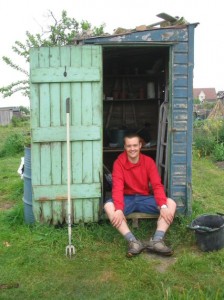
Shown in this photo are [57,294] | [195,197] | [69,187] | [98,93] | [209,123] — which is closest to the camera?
[57,294]

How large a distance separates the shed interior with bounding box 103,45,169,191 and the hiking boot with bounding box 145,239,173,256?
222 cm

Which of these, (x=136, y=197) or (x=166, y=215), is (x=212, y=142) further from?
(x=166, y=215)

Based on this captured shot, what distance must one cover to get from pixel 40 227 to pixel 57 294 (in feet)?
4.76

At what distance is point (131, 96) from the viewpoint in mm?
6844

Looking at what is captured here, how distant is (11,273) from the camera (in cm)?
373

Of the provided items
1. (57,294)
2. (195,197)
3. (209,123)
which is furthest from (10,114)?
(57,294)

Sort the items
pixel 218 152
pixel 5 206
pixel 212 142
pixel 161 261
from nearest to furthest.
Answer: pixel 161 261 → pixel 5 206 → pixel 218 152 → pixel 212 142

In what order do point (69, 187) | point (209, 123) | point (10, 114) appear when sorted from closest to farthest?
point (69, 187), point (209, 123), point (10, 114)

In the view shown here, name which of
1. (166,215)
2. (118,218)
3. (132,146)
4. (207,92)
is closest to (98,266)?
(118,218)

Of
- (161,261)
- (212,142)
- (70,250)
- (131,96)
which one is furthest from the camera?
(212,142)

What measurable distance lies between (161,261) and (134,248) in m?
0.32

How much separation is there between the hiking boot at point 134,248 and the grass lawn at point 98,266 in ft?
0.23

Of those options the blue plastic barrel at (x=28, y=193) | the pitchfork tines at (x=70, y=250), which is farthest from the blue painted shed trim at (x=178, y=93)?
the blue plastic barrel at (x=28, y=193)

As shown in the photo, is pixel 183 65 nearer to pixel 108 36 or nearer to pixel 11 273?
pixel 108 36
